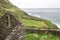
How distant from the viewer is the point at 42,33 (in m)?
28.7

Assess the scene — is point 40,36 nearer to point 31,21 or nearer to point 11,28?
point 11,28

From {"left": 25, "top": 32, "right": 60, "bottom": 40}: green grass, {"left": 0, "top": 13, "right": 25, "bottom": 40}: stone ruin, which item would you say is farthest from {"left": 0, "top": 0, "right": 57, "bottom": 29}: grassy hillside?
{"left": 0, "top": 13, "right": 25, "bottom": 40}: stone ruin

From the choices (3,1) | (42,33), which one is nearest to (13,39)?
(42,33)

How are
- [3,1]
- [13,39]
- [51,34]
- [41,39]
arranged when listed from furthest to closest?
[3,1]
[51,34]
[41,39]
[13,39]

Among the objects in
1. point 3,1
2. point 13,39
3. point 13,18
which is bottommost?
point 3,1

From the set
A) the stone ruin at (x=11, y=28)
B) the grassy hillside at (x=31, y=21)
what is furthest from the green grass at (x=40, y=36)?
the stone ruin at (x=11, y=28)

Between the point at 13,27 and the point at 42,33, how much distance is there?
1307 cm

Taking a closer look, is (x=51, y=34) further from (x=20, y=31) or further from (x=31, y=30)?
(x=20, y=31)

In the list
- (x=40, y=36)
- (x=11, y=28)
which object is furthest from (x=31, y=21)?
(x=11, y=28)

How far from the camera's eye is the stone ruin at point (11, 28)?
1539 centimetres

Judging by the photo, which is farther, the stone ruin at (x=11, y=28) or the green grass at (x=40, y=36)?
the green grass at (x=40, y=36)

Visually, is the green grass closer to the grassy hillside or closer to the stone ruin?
the grassy hillside

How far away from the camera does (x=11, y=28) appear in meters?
16.0

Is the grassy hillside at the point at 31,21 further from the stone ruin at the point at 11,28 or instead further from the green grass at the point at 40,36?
the stone ruin at the point at 11,28
